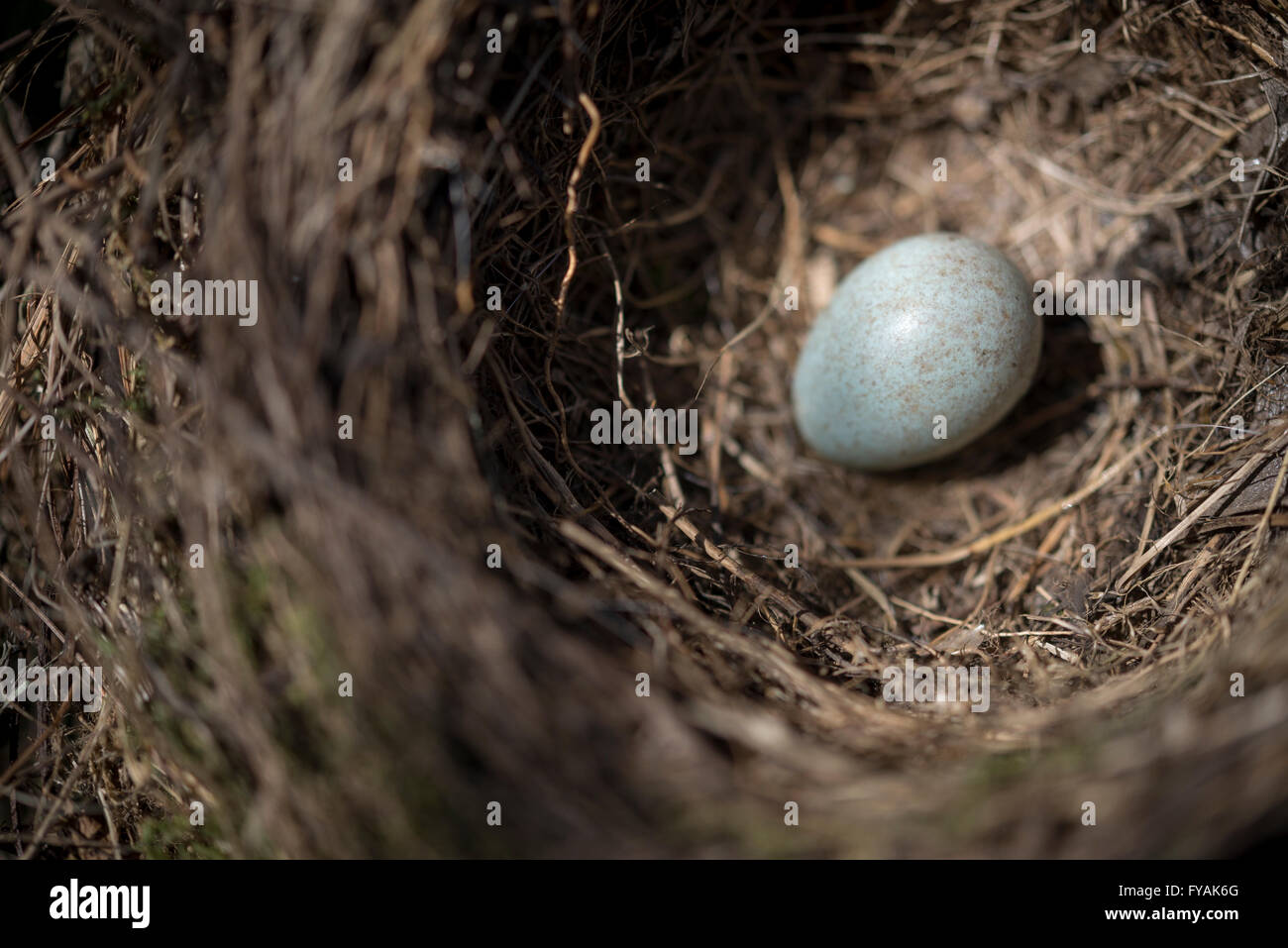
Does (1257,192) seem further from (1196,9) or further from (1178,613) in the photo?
(1178,613)

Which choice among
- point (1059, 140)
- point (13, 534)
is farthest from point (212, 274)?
point (1059, 140)

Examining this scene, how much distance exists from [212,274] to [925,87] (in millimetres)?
1916

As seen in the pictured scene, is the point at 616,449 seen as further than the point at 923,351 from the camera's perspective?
Yes

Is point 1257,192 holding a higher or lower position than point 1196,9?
lower

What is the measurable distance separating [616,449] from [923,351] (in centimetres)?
75

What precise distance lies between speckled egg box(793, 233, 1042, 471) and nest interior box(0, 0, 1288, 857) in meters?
0.29

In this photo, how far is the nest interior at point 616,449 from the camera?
1340 mm

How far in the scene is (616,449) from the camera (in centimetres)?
207

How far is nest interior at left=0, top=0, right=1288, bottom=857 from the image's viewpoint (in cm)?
134

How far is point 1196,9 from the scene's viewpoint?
6.45 ft

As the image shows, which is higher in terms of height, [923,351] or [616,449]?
[923,351]

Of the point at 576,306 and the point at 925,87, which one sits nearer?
the point at 576,306

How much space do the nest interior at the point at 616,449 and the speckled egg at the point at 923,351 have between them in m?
0.29
